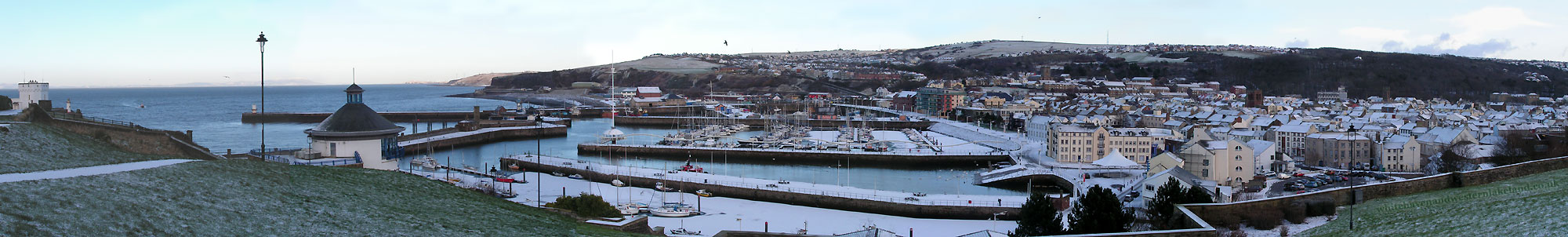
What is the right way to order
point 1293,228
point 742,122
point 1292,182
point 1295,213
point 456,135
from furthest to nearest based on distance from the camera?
1. point 742,122
2. point 456,135
3. point 1292,182
4. point 1295,213
5. point 1293,228

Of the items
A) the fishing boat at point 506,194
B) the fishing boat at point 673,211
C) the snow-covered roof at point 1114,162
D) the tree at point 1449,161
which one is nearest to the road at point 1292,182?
the tree at point 1449,161

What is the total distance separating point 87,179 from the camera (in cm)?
600

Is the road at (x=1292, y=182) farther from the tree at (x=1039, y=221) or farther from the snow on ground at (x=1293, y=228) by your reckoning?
the snow on ground at (x=1293, y=228)

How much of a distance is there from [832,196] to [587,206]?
575 centimetres

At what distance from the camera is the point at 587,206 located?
10.9 m

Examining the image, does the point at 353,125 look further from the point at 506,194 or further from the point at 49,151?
the point at 49,151

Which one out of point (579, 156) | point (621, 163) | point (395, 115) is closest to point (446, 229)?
point (621, 163)

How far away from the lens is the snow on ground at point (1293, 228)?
755 centimetres

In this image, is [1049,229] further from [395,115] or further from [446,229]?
[395,115]

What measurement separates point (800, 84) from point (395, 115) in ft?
116

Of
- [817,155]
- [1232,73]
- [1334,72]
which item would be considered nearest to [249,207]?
[817,155]

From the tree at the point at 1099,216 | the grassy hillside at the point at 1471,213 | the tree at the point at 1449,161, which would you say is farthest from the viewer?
the tree at the point at 1449,161

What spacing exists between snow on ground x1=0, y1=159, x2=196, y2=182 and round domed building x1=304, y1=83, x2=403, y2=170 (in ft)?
20.6

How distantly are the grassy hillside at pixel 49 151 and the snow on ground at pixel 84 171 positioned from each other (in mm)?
124
